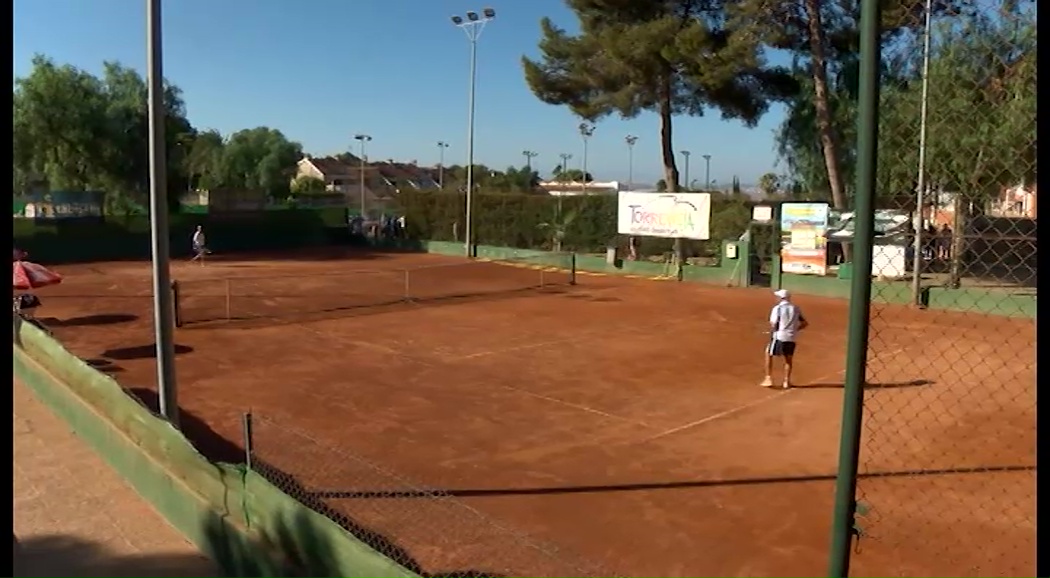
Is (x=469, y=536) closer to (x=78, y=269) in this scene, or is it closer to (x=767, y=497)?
(x=767, y=497)

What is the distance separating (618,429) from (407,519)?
3.87m

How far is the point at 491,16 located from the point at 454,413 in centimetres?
2618

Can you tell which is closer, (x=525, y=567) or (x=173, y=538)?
(x=525, y=567)

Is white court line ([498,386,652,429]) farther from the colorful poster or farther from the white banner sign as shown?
the white banner sign

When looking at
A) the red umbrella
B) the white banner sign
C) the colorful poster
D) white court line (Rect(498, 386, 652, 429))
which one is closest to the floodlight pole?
white court line (Rect(498, 386, 652, 429))

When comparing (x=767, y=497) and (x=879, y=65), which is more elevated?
(x=879, y=65)

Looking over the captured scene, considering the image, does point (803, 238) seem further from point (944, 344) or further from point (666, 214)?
point (944, 344)

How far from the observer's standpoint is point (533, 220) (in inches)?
1649

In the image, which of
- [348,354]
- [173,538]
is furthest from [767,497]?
[348,354]

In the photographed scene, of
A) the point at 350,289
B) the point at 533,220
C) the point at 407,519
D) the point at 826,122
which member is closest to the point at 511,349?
the point at 407,519

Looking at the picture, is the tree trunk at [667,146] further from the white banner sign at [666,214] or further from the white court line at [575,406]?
the white court line at [575,406]

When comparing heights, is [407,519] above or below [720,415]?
below

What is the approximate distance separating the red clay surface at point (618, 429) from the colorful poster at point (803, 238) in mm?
5721

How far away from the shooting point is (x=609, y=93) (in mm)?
36625
